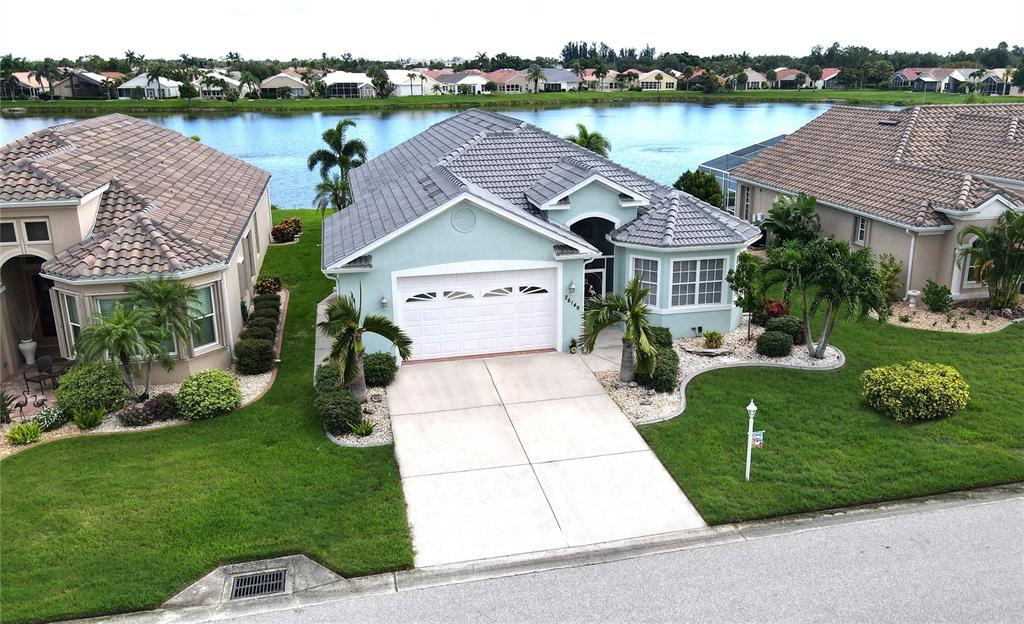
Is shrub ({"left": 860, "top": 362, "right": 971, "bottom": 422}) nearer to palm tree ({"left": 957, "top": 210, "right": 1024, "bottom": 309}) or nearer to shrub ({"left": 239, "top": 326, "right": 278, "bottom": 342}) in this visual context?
palm tree ({"left": 957, "top": 210, "right": 1024, "bottom": 309})

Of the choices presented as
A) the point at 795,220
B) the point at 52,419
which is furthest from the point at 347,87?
the point at 52,419

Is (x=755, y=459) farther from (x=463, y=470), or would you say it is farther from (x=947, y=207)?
(x=947, y=207)

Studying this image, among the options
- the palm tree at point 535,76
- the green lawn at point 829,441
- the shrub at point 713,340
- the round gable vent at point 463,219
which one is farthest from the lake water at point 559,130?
the green lawn at point 829,441

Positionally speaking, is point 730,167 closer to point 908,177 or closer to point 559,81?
point 908,177

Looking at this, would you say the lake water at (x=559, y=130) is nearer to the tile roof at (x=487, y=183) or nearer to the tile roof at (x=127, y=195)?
the tile roof at (x=127, y=195)

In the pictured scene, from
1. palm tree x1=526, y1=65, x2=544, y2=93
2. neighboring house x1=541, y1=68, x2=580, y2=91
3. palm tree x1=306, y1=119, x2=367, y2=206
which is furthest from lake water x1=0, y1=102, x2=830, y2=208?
neighboring house x1=541, y1=68, x2=580, y2=91
